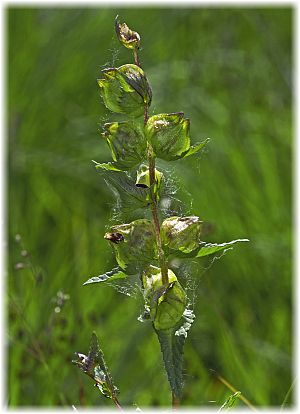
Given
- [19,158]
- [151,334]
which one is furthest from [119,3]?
[151,334]

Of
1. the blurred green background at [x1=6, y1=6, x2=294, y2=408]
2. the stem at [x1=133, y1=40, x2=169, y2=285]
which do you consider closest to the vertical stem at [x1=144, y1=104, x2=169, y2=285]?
the stem at [x1=133, y1=40, x2=169, y2=285]

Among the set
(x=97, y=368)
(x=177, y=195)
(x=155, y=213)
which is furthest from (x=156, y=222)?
(x=177, y=195)

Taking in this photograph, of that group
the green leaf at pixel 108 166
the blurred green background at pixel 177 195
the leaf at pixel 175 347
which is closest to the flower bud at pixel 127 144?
the green leaf at pixel 108 166

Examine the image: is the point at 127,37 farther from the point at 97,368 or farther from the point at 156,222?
the point at 97,368

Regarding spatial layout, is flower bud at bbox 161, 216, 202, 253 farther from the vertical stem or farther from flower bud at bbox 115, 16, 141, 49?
flower bud at bbox 115, 16, 141, 49

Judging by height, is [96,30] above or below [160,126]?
below

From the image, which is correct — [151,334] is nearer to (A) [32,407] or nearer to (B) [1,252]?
(A) [32,407]
